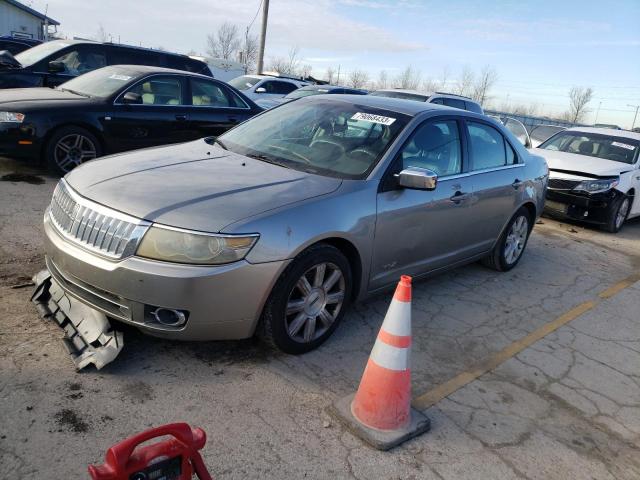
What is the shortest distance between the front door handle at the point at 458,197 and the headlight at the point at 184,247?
2179mm

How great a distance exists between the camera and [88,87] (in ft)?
24.1

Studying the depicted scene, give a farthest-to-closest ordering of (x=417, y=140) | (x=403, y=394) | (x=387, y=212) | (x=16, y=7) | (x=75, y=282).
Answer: (x=16, y=7), (x=417, y=140), (x=387, y=212), (x=75, y=282), (x=403, y=394)

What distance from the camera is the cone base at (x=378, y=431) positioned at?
2.69 metres

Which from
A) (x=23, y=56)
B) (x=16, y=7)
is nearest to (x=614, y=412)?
(x=23, y=56)

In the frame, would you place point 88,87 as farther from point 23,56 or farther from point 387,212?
point 387,212

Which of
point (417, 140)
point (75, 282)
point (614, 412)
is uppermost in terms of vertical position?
point (417, 140)

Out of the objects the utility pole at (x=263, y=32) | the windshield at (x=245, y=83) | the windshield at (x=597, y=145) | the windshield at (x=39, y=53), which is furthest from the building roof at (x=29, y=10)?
the windshield at (x=597, y=145)

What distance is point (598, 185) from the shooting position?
822cm

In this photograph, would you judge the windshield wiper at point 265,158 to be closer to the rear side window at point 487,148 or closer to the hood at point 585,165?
the rear side window at point 487,148

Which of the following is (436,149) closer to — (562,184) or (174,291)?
(174,291)

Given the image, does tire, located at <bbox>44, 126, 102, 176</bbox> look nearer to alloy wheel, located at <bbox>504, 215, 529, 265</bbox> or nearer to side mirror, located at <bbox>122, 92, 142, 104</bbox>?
side mirror, located at <bbox>122, 92, 142, 104</bbox>

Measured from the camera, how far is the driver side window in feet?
13.4

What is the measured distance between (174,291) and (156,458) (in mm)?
1108

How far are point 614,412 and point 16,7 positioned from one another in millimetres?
43204
